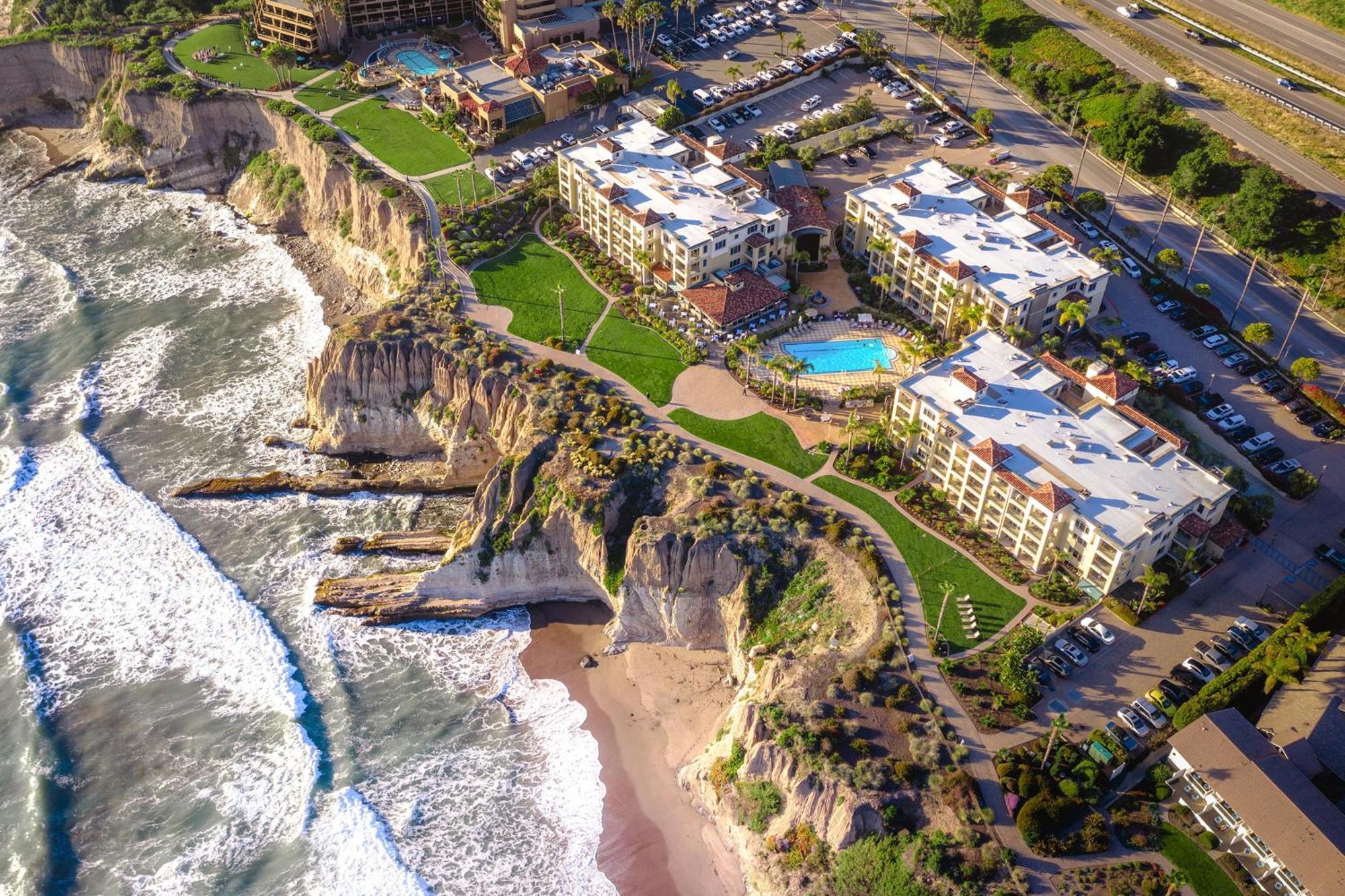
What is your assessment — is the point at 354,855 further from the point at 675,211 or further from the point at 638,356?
the point at 675,211

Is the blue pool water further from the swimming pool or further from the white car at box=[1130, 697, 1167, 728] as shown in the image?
the white car at box=[1130, 697, 1167, 728]

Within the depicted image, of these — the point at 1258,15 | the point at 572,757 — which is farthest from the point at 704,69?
the point at 572,757

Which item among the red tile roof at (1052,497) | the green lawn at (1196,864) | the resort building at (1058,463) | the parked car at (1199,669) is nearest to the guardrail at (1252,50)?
the resort building at (1058,463)

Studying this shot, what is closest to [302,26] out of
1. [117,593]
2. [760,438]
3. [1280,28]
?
[117,593]

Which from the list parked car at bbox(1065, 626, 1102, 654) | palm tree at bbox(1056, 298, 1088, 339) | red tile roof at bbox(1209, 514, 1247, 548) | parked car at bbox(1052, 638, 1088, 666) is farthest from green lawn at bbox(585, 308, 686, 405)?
red tile roof at bbox(1209, 514, 1247, 548)

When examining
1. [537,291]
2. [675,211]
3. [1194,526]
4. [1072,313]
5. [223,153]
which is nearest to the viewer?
[1194,526]

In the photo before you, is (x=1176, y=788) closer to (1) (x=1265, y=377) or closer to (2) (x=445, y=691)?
(1) (x=1265, y=377)
